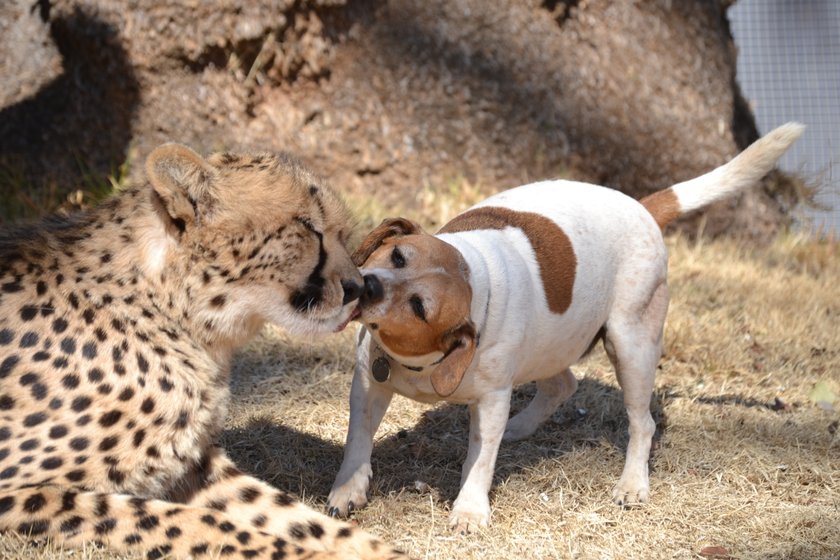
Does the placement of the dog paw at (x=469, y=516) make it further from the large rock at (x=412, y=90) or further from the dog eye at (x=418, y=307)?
the large rock at (x=412, y=90)

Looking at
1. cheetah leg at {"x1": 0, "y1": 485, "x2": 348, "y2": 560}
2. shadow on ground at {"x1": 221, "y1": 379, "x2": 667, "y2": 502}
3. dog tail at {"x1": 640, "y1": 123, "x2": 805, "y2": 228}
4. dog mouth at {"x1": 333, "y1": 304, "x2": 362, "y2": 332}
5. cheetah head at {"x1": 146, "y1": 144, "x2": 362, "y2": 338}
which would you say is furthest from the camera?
dog tail at {"x1": 640, "y1": 123, "x2": 805, "y2": 228}

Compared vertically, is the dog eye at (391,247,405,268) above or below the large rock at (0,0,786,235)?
above

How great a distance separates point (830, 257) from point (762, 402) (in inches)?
106

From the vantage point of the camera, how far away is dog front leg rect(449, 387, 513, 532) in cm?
324

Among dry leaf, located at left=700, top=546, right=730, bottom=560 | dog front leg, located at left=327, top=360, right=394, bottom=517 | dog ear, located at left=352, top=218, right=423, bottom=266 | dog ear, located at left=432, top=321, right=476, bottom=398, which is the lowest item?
dry leaf, located at left=700, top=546, right=730, bottom=560

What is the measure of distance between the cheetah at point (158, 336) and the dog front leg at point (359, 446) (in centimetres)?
28

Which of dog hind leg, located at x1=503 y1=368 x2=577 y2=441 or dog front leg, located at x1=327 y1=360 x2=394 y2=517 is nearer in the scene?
dog front leg, located at x1=327 y1=360 x2=394 y2=517

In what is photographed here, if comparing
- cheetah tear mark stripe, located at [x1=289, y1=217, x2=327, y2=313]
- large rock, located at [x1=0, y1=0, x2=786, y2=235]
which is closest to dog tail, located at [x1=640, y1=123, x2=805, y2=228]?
cheetah tear mark stripe, located at [x1=289, y1=217, x2=327, y2=313]

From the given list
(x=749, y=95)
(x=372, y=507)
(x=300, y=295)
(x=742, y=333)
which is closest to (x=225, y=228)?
(x=300, y=295)

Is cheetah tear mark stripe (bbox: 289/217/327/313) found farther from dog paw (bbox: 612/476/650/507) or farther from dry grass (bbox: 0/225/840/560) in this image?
dog paw (bbox: 612/476/650/507)

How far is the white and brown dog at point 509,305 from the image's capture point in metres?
3.04

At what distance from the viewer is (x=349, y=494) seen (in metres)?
3.31

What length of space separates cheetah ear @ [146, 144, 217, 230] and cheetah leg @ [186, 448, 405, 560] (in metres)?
0.81

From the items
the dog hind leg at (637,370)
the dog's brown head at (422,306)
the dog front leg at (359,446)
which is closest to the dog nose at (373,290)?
the dog's brown head at (422,306)
